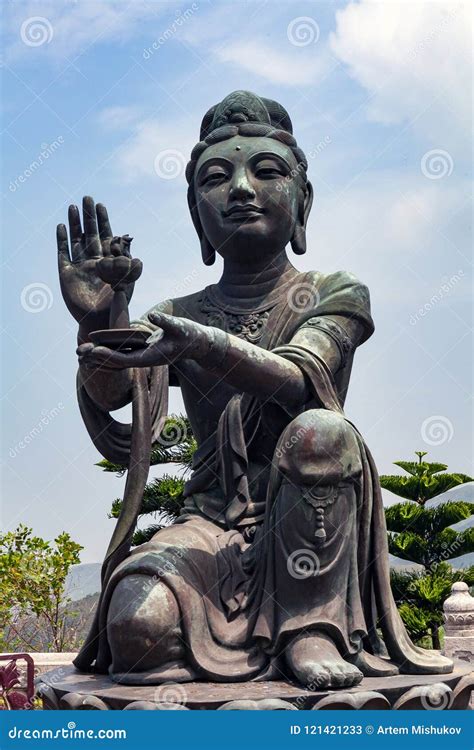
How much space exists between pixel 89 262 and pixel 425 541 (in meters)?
10.9

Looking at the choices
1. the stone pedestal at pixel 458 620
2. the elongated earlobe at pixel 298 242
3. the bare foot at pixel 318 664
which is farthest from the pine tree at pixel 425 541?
the bare foot at pixel 318 664

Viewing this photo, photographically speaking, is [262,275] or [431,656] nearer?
[431,656]

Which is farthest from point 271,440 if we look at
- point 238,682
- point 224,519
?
point 238,682

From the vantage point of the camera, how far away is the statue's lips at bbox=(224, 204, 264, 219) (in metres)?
5.79

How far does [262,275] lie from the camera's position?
6.01 metres

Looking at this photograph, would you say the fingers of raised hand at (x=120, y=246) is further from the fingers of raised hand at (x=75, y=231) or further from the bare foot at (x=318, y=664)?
the bare foot at (x=318, y=664)

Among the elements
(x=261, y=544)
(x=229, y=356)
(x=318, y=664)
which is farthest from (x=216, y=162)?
(x=318, y=664)

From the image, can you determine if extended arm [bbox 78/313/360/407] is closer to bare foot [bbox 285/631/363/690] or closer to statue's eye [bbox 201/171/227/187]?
statue's eye [bbox 201/171/227/187]

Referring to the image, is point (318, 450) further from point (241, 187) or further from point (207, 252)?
point (207, 252)

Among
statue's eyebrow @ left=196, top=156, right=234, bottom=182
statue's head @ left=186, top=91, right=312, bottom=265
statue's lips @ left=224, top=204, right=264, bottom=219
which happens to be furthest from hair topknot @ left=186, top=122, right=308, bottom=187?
statue's lips @ left=224, top=204, right=264, bottom=219

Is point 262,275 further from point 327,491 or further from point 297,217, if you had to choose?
point 327,491

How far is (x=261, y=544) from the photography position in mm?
5102

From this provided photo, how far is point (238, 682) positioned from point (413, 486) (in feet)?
36.9

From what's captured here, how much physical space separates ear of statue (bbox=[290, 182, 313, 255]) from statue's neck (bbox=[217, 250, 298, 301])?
0.44ft
